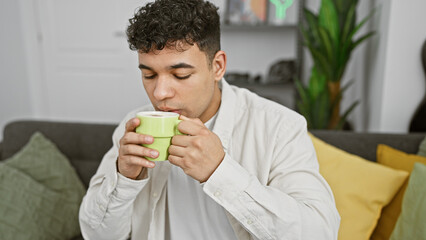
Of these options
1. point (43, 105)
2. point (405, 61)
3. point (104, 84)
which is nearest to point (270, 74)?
point (405, 61)

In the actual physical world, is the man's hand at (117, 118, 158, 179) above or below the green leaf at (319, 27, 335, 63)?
below

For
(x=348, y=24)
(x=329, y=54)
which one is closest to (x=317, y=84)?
(x=329, y=54)

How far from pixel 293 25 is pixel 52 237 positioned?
2.66 m

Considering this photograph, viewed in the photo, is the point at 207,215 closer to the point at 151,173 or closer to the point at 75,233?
the point at 151,173

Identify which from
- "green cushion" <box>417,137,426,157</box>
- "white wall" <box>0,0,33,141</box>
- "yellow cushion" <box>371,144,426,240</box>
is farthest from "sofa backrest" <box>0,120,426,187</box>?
"white wall" <box>0,0,33,141</box>

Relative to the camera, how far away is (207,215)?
3.56ft

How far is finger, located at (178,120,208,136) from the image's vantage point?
77 centimetres

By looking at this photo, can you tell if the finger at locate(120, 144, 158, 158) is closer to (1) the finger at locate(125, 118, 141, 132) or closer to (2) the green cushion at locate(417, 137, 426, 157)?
(1) the finger at locate(125, 118, 141, 132)

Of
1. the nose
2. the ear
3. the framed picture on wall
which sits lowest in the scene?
the nose

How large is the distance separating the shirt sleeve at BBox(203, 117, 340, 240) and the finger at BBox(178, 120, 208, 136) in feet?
0.33

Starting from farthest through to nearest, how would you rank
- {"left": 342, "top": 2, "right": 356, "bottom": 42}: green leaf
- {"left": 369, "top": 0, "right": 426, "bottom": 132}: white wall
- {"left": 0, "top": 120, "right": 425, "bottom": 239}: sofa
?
{"left": 342, "top": 2, "right": 356, "bottom": 42}: green leaf < {"left": 369, "top": 0, "right": 426, "bottom": 132}: white wall < {"left": 0, "top": 120, "right": 425, "bottom": 239}: sofa

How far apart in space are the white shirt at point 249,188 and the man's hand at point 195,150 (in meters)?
0.03

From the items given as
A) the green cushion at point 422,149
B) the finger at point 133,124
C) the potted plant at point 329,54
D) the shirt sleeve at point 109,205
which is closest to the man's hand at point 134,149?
the finger at point 133,124

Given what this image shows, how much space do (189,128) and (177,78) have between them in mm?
221
